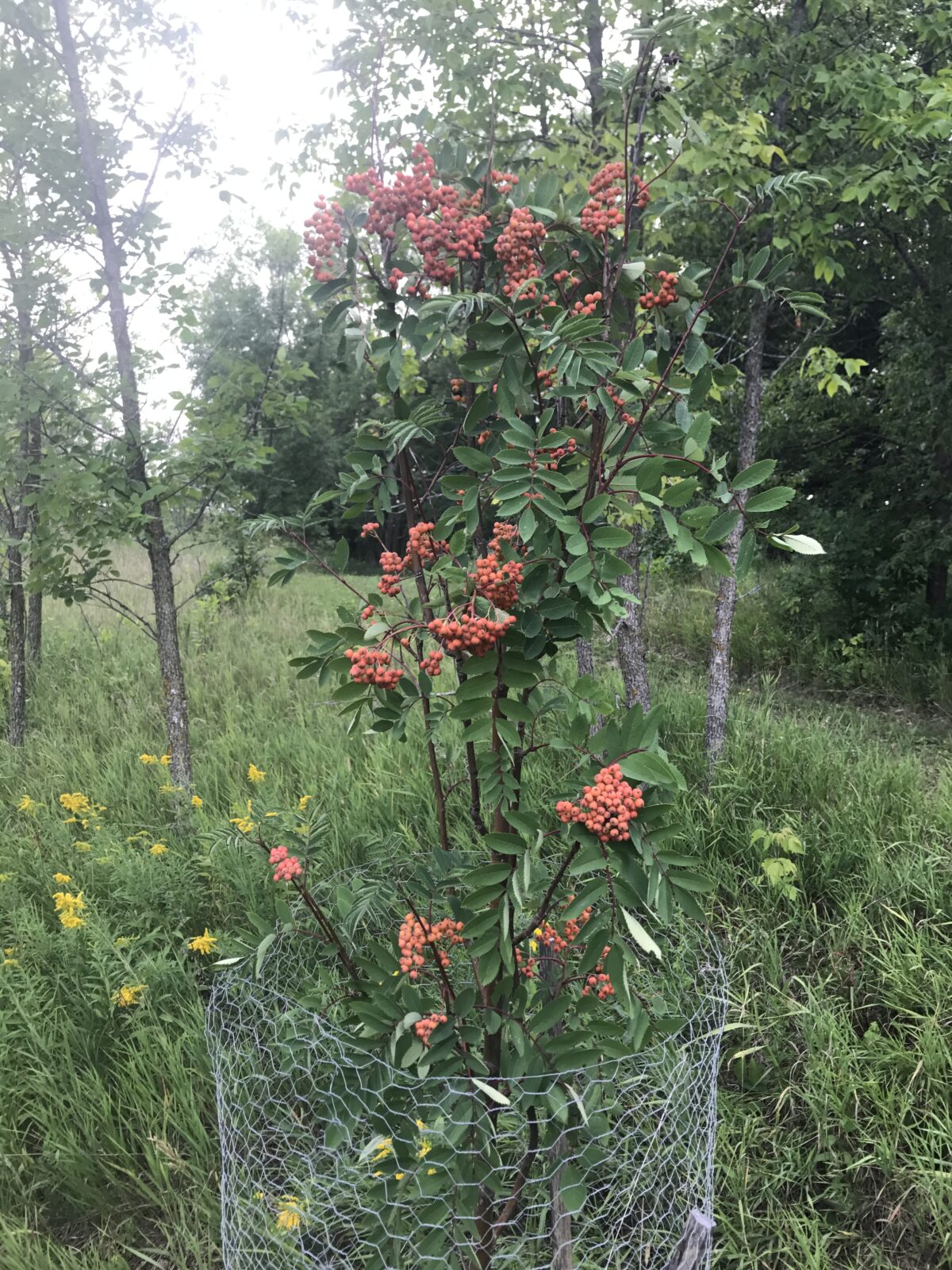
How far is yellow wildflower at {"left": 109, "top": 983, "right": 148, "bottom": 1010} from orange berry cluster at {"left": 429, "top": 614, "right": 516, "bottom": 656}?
1816 millimetres

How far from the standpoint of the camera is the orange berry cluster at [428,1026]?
135 centimetres

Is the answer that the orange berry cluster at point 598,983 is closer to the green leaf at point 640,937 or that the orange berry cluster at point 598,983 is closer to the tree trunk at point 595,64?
the green leaf at point 640,937

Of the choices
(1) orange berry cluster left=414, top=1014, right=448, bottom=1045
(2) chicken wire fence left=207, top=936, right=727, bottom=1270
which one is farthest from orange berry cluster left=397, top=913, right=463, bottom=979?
(2) chicken wire fence left=207, top=936, right=727, bottom=1270

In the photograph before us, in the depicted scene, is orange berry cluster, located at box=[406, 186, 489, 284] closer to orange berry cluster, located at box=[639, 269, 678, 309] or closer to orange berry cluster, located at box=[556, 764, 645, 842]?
orange berry cluster, located at box=[639, 269, 678, 309]

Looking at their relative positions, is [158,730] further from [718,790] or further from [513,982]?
[513,982]

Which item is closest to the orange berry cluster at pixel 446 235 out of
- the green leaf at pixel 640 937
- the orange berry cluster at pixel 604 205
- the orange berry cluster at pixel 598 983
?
the orange berry cluster at pixel 604 205

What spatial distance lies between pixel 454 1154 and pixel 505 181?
1.72m

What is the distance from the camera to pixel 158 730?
4387 millimetres

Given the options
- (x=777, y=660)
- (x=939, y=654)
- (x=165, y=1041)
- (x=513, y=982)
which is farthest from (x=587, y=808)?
(x=777, y=660)

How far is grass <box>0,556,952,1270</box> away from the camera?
198 cm

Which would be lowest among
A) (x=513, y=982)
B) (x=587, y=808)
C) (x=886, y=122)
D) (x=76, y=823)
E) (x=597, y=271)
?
(x=76, y=823)

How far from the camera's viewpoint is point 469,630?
3.72 ft

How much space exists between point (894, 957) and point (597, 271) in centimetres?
217

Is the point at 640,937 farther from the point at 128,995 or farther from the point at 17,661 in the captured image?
the point at 17,661
